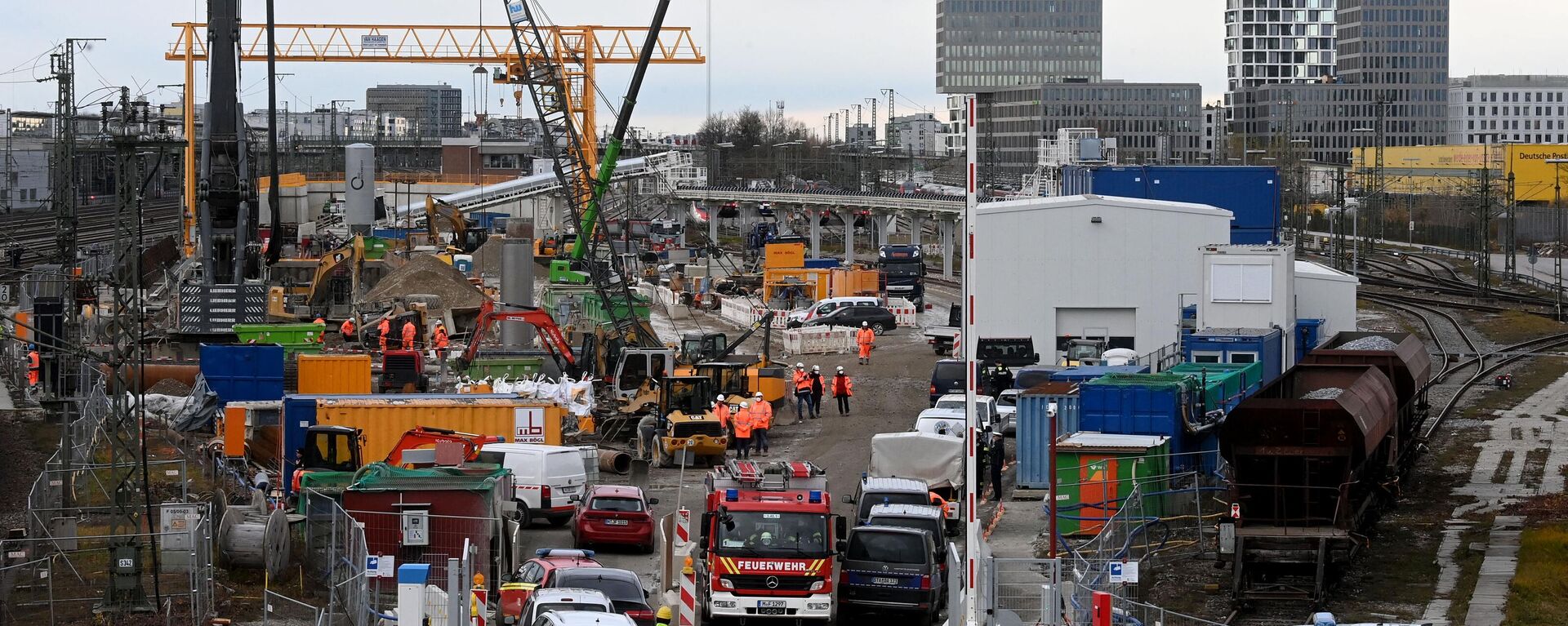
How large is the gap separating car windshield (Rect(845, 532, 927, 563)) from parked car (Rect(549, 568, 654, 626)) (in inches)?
95.4

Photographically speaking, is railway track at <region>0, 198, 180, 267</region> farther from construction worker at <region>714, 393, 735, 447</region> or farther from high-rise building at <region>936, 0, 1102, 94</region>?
high-rise building at <region>936, 0, 1102, 94</region>

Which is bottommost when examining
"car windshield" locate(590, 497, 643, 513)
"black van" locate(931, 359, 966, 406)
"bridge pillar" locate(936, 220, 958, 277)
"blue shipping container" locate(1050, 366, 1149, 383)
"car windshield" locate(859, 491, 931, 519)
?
"car windshield" locate(590, 497, 643, 513)

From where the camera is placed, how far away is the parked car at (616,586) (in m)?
17.7

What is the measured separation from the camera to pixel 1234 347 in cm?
3481

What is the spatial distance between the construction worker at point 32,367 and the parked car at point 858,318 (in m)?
23.3

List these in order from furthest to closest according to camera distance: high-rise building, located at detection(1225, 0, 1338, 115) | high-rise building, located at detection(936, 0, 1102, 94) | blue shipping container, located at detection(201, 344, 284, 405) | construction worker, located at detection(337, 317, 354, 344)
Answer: high-rise building, located at detection(1225, 0, 1338, 115) → high-rise building, located at detection(936, 0, 1102, 94) → construction worker, located at detection(337, 317, 354, 344) → blue shipping container, located at detection(201, 344, 284, 405)

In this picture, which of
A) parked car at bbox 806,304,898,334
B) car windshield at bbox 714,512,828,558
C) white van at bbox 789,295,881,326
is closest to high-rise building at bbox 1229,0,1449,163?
white van at bbox 789,295,881,326

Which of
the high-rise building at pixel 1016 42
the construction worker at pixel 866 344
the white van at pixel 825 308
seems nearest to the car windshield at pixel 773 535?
the construction worker at pixel 866 344

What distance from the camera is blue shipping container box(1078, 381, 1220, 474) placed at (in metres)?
25.6

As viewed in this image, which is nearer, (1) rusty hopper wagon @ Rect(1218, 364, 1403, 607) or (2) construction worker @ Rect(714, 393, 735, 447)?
(1) rusty hopper wagon @ Rect(1218, 364, 1403, 607)

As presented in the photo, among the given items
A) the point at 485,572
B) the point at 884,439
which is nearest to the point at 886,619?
the point at 485,572

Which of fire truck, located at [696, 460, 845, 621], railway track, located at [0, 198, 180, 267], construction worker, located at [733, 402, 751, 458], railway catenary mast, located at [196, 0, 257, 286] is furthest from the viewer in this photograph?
railway track, located at [0, 198, 180, 267]

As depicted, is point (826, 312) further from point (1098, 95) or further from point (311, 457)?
point (1098, 95)

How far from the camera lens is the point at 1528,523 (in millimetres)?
25484
